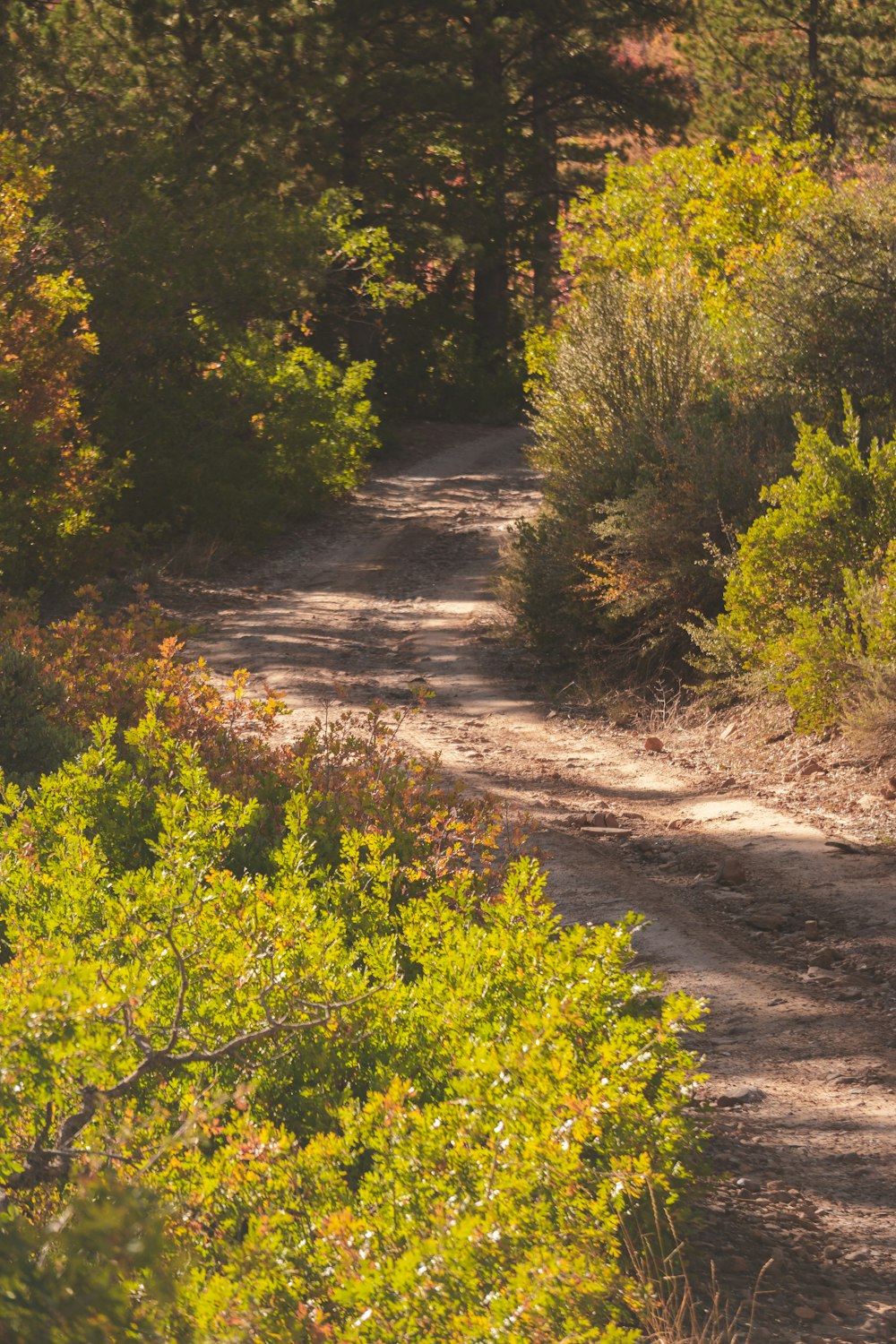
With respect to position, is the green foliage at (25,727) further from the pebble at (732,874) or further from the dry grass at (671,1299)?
the dry grass at (671,1299)

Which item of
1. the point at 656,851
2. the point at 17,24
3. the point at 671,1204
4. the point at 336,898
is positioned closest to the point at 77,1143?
the point at 671,1204

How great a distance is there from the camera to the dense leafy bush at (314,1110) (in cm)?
193

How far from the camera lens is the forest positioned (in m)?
2.17

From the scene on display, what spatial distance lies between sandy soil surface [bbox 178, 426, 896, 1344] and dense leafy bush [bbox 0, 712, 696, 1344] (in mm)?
512

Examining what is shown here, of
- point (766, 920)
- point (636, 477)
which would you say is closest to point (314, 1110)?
point (766, 920)

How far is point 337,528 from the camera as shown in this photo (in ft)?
53.0

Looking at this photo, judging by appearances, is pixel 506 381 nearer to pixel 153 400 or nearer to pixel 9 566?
pixel 153 400

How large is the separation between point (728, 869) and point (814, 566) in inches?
111

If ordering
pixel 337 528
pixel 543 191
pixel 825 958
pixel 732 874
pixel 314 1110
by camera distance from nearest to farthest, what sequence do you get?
pixel 314 1110 → pixel 825 958 → pixel 732 874 → pixel 337 528 → pixel 543 191

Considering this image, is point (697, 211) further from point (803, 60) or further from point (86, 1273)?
point (86, 1273)

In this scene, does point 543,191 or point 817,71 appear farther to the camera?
point 543,191

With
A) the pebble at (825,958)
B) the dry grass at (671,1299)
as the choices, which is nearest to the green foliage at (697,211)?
the pebble at (825,958)

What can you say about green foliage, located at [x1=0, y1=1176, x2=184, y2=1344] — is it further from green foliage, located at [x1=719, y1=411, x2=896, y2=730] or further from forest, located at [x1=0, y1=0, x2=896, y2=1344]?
green foliage, located at [x1=719, y1=411, x2=896, y2=730]

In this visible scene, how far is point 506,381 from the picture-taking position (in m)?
Answer: 25.9
